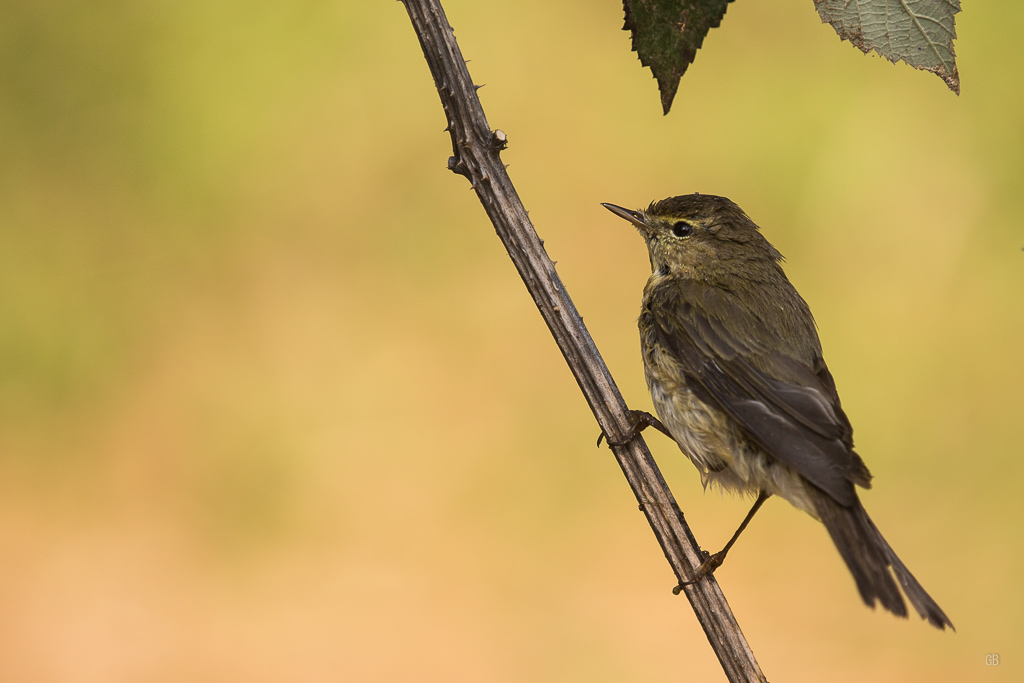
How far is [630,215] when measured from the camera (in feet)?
12.0

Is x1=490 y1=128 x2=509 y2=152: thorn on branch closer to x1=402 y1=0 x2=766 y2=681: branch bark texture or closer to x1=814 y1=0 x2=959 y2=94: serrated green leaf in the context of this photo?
x1=402 y1=0 x2=766 y2=681: branch bark texture

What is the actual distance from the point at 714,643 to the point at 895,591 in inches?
20.6

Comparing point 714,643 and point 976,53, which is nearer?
point 714,643

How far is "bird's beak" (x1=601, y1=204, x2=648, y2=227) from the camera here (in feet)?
11.6

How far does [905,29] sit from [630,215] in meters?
2.26

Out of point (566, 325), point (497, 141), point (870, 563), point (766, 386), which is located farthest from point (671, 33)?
point (766, 386)

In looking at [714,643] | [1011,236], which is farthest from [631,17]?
[1011,236]

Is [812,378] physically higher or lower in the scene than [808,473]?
higher

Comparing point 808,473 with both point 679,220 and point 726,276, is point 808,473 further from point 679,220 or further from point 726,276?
point 679,220

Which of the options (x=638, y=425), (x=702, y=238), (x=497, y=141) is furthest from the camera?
(x=702, y=238)

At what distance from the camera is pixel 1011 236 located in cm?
676

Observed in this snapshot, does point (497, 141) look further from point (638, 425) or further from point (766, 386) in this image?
point (766, 386)

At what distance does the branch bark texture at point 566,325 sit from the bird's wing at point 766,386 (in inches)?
24.2

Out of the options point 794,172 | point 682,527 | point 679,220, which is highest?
point 794,172
